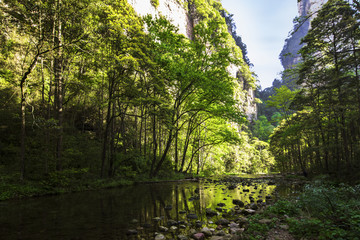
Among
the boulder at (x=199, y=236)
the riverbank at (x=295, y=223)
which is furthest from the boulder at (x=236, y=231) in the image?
the boulder at (x=199, y=236)

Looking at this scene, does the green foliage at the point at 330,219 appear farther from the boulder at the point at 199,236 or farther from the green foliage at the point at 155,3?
the green foliage at the point at 155,3

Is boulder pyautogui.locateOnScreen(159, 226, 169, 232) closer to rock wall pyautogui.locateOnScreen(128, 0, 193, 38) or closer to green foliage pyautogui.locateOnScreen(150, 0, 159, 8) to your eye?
rock wall pyautogui.locateOnScreen(128, 0, 193, 38)

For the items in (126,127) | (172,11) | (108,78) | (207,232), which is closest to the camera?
(207,232)

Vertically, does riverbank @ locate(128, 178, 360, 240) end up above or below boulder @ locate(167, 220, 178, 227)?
above

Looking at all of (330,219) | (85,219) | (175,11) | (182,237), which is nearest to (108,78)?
(85,219)

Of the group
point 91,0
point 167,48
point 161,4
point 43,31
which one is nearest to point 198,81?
point 167,48

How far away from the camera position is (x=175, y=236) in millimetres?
4559

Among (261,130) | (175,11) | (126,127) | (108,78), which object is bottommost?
(126,127)

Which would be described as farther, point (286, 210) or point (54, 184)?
point (54, 184)

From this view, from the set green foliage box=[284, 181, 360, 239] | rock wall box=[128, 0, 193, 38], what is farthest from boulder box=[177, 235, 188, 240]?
rock wall box=[128, 0, 193, 38]

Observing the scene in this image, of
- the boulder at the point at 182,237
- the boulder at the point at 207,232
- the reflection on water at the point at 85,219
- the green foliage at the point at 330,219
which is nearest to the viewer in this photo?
the green foliage at the point at 330,219

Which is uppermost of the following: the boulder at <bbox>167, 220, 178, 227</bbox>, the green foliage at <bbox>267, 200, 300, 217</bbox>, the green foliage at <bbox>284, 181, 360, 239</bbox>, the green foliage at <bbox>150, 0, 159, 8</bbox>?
the green foliage at <bbox>150, 0, 159, 8</bbox>

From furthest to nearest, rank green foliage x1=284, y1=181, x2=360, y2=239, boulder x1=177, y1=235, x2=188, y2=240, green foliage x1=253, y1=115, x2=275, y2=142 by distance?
green foliage x1=253, y1=115, x2=275, y2=142, boulder x1=177, y1=235, x2=188, y2=240, green foliage x1=284, y1=181, x2=360, y2=239

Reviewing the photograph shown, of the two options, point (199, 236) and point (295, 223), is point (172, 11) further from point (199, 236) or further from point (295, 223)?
point (295, 223)
